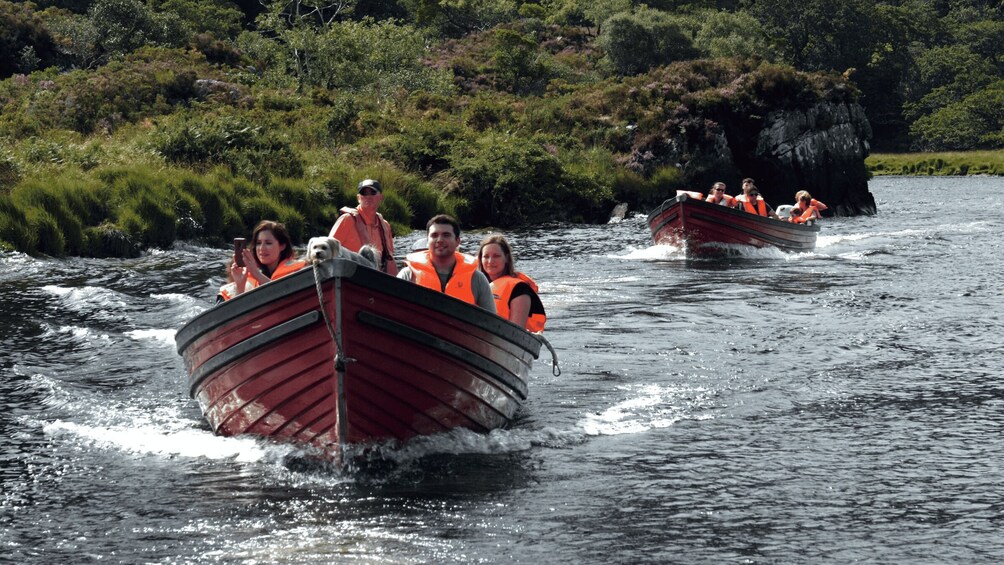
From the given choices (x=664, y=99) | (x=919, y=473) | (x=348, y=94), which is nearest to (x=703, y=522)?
(x=919, y=473)

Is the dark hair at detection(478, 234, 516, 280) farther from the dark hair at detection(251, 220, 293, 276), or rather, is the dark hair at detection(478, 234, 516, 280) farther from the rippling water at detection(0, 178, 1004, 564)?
the dark hair at detection(251, 220, 293, 276)

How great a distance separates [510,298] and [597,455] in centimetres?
165

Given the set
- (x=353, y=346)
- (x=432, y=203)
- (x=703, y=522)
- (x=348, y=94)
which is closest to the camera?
(x=703, y=522)

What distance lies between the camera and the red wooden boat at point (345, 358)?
7.89m

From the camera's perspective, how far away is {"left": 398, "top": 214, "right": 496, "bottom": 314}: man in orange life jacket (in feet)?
29.9

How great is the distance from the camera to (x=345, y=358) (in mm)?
7941

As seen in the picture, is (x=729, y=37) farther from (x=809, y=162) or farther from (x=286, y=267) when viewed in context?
(x=286, y=267)

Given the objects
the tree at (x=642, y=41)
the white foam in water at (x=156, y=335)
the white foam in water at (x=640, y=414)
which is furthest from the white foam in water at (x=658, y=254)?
the tree at (x=642, y=41)

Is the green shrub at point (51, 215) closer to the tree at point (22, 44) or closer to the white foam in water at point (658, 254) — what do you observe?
the white foam in water at point (658, 254)

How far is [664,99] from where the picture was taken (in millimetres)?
43250

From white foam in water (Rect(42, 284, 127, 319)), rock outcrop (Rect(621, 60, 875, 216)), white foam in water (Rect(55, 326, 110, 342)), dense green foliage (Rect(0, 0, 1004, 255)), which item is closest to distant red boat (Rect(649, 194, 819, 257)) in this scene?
dense green foliage (Rect(0, 0, 1004, 255))

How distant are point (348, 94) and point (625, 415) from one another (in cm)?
3059

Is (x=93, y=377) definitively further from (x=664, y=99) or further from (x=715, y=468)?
(x=664, y=99)

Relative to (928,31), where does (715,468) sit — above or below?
below
